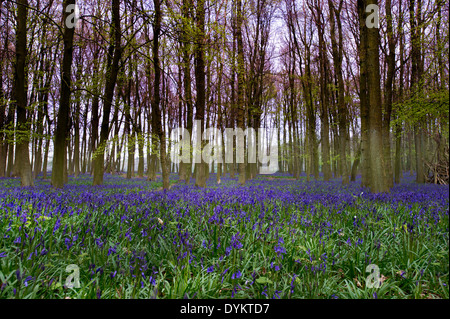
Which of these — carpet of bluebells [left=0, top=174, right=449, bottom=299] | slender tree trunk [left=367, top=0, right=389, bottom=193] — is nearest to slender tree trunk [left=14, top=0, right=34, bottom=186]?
carpet of bluebells [left=0, top=174, right=449, bottom=299]

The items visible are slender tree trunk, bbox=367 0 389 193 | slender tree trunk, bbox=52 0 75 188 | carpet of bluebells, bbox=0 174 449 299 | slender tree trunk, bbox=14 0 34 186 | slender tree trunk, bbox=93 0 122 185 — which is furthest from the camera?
slender tree trunk, bbox=93 0 122 185

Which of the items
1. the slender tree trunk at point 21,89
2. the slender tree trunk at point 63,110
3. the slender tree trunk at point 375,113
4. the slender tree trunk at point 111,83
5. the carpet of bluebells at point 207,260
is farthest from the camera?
the slender tree trunk at point 111,83

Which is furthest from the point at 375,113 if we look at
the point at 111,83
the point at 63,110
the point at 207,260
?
the point at 111,83

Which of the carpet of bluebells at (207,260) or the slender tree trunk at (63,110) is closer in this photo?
the carpet of bluebells at (207,260)

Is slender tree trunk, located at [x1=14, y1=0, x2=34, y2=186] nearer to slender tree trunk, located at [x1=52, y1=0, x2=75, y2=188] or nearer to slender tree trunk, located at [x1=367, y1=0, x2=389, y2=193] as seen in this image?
slender tree trunk, located at [x1=52, y1=0, x2=75, y2=188]

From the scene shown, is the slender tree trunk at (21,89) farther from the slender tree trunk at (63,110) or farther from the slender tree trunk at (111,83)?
the slender tree trunk at (111,83)

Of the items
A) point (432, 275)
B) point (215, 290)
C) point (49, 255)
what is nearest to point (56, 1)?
point (49, 255)

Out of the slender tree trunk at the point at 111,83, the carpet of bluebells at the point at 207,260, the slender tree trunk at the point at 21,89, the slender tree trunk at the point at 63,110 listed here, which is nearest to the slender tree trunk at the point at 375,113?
the carpet of bluebells at the point at 207,260

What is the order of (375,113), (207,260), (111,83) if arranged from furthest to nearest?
1. (111,83)
2. (375,113)
3. (207,260)

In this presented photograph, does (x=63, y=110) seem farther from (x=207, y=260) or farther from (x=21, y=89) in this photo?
(x=207, y=260)

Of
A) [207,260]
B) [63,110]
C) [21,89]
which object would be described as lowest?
[207,260]
